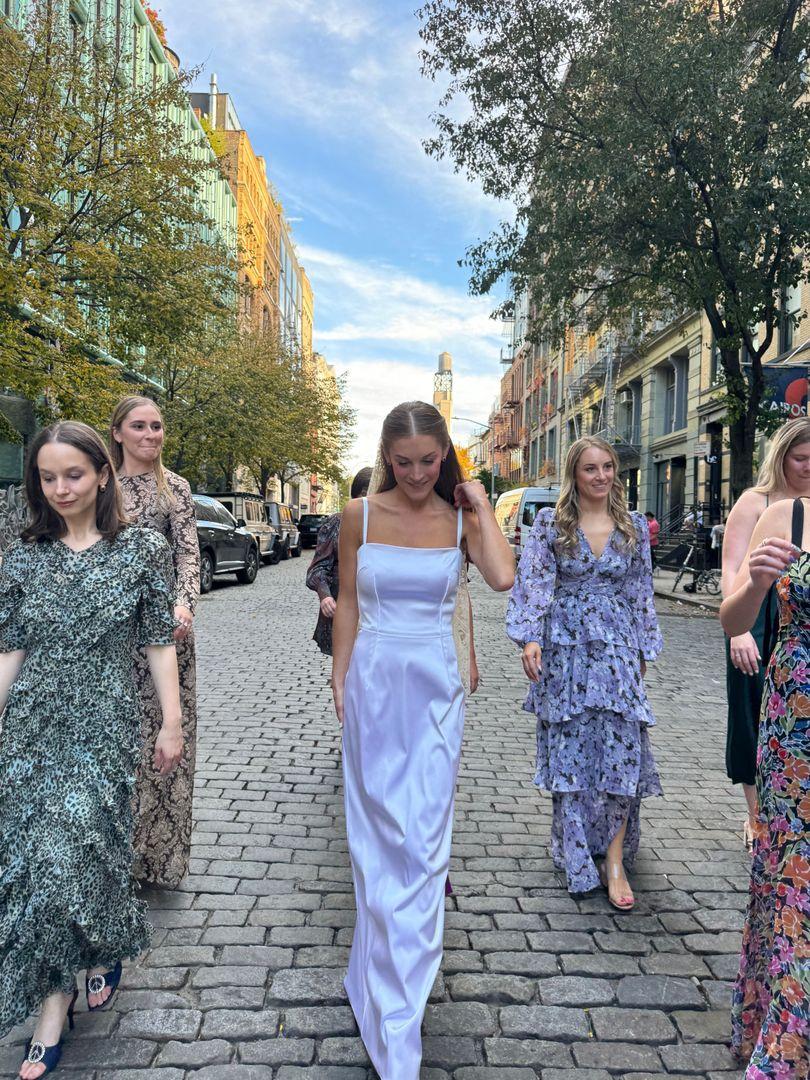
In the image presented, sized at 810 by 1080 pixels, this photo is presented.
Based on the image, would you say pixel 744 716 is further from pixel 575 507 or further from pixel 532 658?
pixel 575 507

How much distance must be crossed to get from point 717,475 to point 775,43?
14.7 metres

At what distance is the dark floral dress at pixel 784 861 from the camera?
2111mm

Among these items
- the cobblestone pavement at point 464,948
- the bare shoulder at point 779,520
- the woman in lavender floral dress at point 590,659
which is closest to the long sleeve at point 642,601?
the woman in lavender floral dress at point 590,659

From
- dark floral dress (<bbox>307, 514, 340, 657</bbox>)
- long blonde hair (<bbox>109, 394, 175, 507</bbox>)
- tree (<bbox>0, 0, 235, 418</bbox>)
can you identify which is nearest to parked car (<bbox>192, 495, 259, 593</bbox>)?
tree (<bbox>0, 0, 235, 418</bbox>)

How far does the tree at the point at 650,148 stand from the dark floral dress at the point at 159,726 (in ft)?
36.3

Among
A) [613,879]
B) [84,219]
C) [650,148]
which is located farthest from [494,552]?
[84,219]

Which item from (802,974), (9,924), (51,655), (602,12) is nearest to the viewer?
(802,974)

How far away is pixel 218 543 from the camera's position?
17.4m

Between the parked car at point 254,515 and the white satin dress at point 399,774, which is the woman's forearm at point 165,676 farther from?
the parked car at point 254,515

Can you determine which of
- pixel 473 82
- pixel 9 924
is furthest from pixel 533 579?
pixel 473 82

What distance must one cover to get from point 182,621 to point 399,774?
4.53 ft

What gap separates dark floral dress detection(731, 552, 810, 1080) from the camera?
6.93ft

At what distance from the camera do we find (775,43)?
45.8 feet

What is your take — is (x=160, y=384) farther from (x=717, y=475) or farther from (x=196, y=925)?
(x=196, y=925)
